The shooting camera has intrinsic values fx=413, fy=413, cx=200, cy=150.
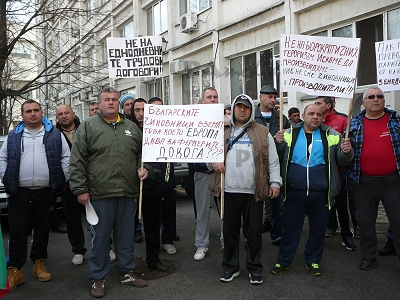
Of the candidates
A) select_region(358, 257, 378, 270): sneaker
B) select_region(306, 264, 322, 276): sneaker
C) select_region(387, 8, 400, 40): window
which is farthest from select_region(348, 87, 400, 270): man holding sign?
select_region(387, 8, 400, 40): window

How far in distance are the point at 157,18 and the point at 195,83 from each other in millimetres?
4475

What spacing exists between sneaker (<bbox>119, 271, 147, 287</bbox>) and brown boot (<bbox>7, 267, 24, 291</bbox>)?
1141mm

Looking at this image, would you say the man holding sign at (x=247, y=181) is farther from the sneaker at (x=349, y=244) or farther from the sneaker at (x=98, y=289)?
Result: the sneaker at (x=349, y=244)

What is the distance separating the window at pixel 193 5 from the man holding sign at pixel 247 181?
11.0 metres

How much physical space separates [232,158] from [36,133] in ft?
7.52

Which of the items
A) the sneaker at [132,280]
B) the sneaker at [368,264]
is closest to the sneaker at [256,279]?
the sneaker at [132,280]

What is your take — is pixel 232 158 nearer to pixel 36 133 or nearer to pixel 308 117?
pixel 308 117

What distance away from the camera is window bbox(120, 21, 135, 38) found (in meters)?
20.8

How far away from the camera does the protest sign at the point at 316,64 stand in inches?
190

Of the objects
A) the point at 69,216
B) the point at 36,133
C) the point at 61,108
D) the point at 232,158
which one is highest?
the point at 61,108

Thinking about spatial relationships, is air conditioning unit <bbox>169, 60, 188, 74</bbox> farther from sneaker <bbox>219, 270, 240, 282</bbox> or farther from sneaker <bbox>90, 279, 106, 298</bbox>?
sneaker <bbox>90, 279, 106, 298</bbox>

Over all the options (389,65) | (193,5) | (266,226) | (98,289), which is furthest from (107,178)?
(193,5)

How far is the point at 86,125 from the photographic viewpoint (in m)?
4.34

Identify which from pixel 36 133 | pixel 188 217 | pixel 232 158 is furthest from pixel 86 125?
pixel 188 217
